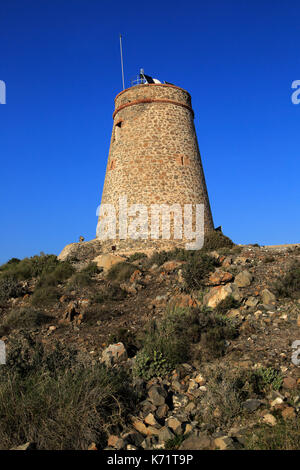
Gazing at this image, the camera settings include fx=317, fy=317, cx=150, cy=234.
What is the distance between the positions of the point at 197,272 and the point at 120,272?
13.3 feet

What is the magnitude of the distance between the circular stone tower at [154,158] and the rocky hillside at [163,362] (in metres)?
6.13

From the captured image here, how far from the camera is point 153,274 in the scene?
12297mm

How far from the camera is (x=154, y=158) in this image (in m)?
17.3

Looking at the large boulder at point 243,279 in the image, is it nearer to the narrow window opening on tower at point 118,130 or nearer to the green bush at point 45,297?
the green bush at point 45,297

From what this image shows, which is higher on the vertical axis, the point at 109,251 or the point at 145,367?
the point at 109,251

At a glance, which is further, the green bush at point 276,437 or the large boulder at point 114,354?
the large boulder at point 114,354

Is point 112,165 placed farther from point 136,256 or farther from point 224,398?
point 224,398

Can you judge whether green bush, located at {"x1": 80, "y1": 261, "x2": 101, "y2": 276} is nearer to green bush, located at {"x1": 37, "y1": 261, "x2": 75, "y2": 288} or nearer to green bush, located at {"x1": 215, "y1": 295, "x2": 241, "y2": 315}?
green bush, located at {"x1": 37, "y1": 261, "x2": 75, "y2": 288}

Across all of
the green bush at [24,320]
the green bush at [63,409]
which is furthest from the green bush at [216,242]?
the green bush at [63,409]

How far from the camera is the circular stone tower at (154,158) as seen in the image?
1705 centimetres

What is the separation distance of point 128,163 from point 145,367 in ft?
44.3
